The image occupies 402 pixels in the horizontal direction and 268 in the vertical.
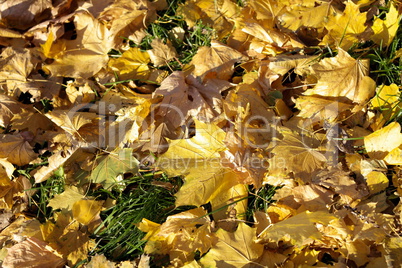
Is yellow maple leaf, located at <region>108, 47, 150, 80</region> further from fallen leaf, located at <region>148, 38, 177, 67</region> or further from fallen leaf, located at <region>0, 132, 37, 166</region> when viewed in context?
fallen leaf, located at <region>0, 132, 37, 166</region>

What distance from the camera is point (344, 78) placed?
1.78 metres

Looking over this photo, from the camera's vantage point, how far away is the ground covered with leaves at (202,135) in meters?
1.59

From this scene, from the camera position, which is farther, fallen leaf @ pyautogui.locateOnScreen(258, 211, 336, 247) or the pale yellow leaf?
the pale yellow leaf

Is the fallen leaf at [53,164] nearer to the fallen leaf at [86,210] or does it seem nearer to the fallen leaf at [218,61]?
the fallen leaf at [86,210]

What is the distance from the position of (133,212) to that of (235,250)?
0.60 metres

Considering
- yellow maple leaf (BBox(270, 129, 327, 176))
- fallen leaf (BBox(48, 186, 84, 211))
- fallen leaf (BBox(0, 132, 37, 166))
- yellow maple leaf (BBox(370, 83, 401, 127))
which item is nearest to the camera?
yellow maple leaf (BBox(270, 129, 327, 176))

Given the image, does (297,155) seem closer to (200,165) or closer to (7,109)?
(200,165)

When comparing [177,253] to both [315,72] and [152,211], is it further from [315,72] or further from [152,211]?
[315,72]

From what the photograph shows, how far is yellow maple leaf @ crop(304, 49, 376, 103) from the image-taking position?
176 cm

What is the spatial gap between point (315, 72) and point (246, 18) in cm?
58

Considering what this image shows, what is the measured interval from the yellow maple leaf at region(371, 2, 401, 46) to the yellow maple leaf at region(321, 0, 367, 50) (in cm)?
7

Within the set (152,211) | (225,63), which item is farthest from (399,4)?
(152,211)

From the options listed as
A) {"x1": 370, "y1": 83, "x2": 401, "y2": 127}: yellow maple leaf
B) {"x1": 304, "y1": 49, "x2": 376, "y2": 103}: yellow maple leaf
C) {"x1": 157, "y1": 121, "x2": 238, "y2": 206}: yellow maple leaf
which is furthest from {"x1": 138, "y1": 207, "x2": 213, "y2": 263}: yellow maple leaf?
{"x1": 370, "y1": 83, "x2": 401, "y2": 127}: yellow maple leaf

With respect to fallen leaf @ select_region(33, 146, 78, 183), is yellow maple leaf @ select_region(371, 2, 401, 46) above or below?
above
